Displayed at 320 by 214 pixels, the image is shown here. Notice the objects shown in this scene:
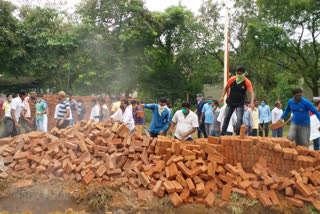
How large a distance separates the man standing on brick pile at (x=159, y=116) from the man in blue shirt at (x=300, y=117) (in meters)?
3.04

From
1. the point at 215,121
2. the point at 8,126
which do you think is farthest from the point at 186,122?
the point at 8,126

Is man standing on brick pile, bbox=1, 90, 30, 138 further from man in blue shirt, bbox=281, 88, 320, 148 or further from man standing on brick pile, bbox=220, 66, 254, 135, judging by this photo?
man in blue shirt, bbox=281, 88, 320, 148

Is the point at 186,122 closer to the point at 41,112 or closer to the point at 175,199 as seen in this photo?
the point at 175,199

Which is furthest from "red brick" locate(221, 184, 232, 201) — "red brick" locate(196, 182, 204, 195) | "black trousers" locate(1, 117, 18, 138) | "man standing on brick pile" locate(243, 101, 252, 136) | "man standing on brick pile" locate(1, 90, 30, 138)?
"black trousers" locate(1, 117, 18, 138)

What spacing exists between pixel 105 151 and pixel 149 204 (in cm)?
165

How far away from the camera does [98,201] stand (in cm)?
474

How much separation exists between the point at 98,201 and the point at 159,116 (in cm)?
295

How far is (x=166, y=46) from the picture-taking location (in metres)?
18.6

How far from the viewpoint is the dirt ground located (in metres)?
4.65

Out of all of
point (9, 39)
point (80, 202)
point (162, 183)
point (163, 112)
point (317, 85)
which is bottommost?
point (80, 202)

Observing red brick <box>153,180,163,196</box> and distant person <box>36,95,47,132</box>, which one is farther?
distant person <box>36,95,47,132</box>

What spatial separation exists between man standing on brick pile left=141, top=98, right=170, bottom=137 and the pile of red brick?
1.16m

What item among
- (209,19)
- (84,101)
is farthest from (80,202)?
(209,19)

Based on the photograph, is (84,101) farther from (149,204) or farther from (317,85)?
(317,85)
